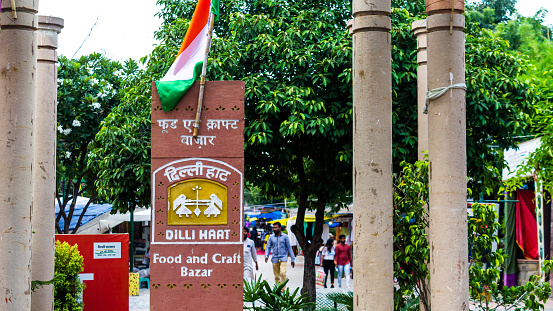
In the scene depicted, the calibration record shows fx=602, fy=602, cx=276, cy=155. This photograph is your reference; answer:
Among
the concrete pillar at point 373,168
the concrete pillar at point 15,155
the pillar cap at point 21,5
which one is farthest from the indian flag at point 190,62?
the concrete pillar at point 373,168

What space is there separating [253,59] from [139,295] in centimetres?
881

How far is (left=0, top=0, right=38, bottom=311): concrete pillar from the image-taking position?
566cm

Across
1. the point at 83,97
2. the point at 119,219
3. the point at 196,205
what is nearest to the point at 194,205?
the point at 196,205

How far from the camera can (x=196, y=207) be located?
19.8 feet

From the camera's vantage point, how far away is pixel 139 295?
16875 millimetres

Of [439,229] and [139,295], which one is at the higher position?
[439,229]

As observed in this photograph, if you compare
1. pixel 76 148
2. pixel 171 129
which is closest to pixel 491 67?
pixel 171 129

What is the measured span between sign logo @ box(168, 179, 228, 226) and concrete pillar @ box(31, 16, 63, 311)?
2843 millimetres

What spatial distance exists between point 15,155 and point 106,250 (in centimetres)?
640

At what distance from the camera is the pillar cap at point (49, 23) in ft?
26.0

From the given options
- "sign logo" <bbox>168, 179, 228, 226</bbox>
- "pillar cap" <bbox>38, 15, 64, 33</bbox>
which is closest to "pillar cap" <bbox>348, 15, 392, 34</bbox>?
"sign logo" <bbox>168, 179, 228, 226</bbox>

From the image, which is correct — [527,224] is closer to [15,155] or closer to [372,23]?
[372,23]

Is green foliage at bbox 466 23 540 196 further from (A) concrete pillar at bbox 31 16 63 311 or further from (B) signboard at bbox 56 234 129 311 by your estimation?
(B) signboard at bbox 56 234 129 311

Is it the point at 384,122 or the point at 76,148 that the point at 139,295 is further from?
the point at 384,122
